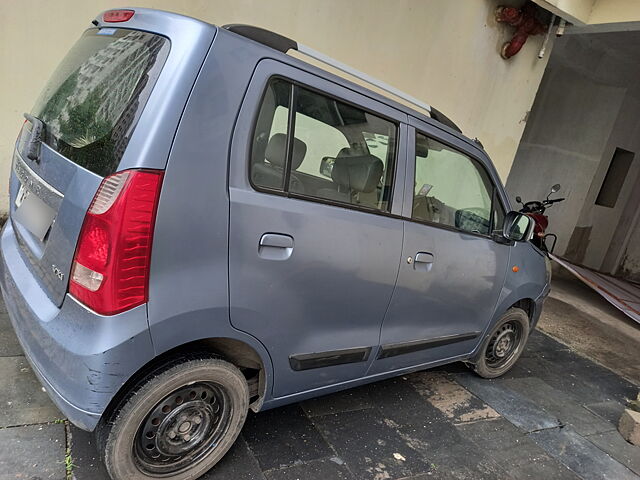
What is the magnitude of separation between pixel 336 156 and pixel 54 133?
128 cm

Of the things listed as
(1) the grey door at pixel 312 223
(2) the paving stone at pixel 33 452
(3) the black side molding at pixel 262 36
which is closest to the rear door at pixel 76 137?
(3) the black side molding at pixel 262 36

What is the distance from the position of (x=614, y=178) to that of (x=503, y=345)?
811cm

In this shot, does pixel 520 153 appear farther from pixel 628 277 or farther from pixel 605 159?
pixel 628 277

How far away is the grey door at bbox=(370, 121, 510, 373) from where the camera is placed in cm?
252

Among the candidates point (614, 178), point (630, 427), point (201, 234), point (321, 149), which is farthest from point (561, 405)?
point (614, 178)

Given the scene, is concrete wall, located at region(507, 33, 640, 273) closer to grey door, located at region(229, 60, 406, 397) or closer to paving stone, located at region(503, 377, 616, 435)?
paving stone, located at region(503, 377, 616, 435)

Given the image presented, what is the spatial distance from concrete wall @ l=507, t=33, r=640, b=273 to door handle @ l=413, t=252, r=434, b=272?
24.0 ft

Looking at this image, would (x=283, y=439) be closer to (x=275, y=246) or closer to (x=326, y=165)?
(x=275, y=246)

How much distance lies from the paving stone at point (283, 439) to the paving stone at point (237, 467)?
1.6 inches

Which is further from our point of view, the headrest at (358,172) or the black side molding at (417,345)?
the black side molding at (417,345)

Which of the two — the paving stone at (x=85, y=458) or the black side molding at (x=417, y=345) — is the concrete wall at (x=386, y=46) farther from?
the black side molding at (x=417, y=345)

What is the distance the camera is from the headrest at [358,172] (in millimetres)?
2264

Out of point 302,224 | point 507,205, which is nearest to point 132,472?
point 302,224

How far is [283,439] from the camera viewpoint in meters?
2.42
